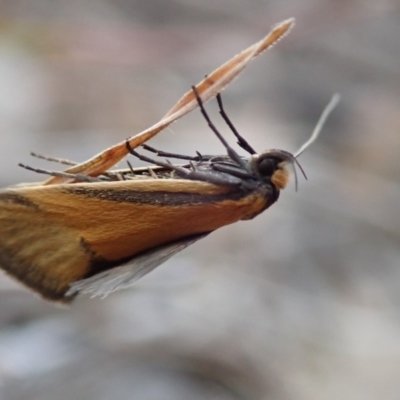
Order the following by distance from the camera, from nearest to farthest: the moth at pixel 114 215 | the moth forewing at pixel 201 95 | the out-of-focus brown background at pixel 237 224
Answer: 1. the moth forewing at pixel 201 95
2. the moth at pixel 114 215
3. the out-of-focus brown background at pixel 237 224

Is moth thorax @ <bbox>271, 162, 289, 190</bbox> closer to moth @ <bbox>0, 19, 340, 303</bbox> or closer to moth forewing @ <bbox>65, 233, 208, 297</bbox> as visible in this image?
moth @ <bbox>0, 19, 340, 303</bbox>

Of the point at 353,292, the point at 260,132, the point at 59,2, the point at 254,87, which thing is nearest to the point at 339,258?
the point at 353,292

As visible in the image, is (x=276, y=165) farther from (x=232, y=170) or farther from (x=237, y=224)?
(x=237, y=224)

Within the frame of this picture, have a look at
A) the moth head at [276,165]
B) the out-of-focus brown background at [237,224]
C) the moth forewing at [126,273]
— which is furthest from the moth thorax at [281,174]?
the out-of-focus brown background at [237,224]

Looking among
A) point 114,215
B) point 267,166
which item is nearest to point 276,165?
point 267,166

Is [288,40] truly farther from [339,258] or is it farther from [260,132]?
[339,258]

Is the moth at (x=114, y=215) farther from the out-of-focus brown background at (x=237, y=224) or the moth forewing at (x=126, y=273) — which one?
the out-of-focus brown background at (x=237, y=224)
